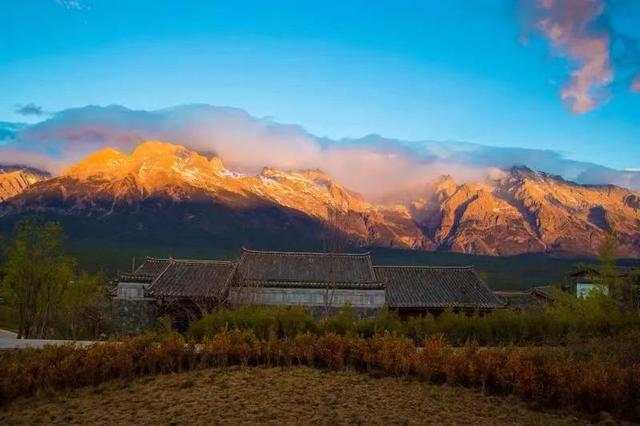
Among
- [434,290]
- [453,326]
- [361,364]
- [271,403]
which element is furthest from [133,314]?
[271,403]

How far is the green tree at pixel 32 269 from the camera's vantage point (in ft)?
81.0

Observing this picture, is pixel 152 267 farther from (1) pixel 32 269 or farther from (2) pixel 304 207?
(2) pixel 304 207

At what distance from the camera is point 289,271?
121ft

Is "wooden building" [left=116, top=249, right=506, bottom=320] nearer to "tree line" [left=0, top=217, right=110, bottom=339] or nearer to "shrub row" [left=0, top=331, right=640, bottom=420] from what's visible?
"tree line" [left=0, top=217, right=110, bottom=339]

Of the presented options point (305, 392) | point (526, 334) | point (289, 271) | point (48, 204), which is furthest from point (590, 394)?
point (48, 204)

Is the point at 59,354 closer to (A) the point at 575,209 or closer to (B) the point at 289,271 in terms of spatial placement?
(B) the point at 289,271

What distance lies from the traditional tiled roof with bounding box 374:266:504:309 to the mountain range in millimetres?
74451

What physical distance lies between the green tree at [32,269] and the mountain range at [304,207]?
291 ft

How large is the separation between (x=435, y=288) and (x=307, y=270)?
9112mm

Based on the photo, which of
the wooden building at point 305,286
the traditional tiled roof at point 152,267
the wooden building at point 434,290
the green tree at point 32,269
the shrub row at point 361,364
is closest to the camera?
the shrub row at point 361,364

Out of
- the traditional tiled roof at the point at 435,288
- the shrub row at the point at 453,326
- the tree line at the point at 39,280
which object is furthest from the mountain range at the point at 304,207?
the shrub row at the point at 453,326

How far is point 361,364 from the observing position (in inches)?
520

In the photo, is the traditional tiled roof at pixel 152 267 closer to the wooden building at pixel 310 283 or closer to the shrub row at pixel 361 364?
the wooden building at pixel 310 283

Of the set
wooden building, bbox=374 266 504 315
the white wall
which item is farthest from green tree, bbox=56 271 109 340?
wooden building, bbox=374 266 504 315
